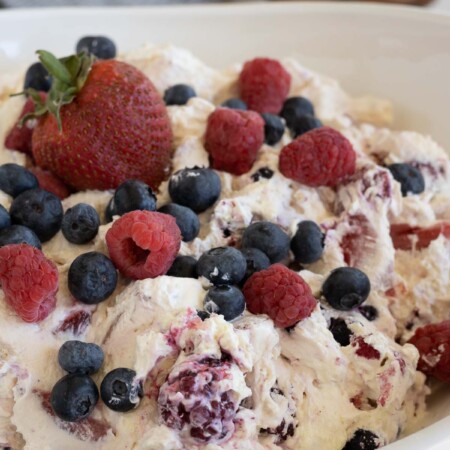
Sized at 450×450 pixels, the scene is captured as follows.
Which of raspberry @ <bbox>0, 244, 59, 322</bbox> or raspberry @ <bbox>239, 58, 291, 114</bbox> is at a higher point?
raspberry @ <bbox>239, 58, 291, 114</bbox>

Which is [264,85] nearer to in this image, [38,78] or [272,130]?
[272,130]

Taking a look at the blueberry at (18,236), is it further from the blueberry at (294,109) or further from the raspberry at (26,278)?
the blueberry at (294,109)

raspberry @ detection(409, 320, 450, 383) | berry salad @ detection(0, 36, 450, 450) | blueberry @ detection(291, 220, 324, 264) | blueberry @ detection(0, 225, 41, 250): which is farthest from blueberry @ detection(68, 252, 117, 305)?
raspberry @ detection(409, 320, 450, 383)

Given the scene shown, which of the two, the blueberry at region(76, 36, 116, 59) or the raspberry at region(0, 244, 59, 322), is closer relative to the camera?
the raspberry at region(0, 244, 59, 322)

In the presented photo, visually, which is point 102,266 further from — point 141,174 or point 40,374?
point 141,174

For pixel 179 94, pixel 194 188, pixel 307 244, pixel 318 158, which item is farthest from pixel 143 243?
pixel 179 94

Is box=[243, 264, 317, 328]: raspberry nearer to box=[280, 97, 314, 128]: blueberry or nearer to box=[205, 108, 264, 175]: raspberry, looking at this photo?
box=[205, 108, 264, 175]: raspberry

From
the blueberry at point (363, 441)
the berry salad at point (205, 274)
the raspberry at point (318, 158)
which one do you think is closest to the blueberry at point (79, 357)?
the berry salad at point (205, 274)
